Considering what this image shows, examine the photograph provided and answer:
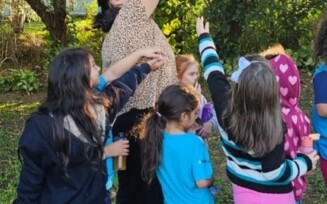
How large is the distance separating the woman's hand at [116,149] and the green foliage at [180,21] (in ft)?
21.5

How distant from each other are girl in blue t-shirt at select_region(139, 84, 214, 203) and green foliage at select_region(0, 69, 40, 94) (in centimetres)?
614

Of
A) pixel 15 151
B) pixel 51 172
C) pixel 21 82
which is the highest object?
pixel 51 172

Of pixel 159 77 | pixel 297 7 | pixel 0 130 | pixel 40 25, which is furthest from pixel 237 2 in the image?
pixel 159 77

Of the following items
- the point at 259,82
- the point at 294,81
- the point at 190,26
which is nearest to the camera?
the point at 259,82

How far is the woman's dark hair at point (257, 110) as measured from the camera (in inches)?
104

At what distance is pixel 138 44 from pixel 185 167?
0.70 metres

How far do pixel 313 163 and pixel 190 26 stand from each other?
6927 millimetres

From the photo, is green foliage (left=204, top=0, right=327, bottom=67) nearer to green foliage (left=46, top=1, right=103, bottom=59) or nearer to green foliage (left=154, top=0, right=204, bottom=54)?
green foliage (left=154, top=0, right=204, bottom=54)

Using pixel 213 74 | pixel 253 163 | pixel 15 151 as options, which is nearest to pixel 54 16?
pixel 15 151

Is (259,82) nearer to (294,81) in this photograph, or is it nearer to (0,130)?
(294,81)

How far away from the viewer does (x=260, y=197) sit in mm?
Answer: 2896

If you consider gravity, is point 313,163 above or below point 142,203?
above

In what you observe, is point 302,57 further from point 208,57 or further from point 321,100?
point 208,57

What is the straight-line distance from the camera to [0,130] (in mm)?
6996
